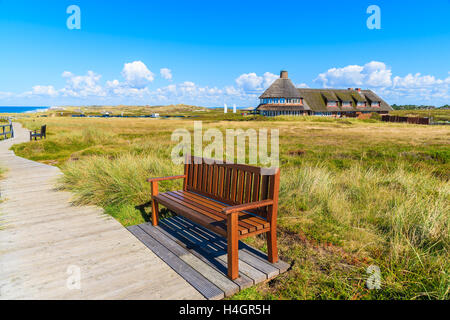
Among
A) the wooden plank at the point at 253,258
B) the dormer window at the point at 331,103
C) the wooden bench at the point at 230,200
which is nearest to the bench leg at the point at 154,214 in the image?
the wooden bench at the point at 230,200

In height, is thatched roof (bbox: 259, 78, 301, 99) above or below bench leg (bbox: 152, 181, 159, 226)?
above

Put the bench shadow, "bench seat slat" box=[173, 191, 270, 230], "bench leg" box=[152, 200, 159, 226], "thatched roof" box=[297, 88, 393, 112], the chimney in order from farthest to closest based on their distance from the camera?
the chimney < "thatched roof" box=[297, 88, 393, 112] < the bench shadow < "bench leg" box=[152, 200, 159, 226] < "bench seat slat" box=[173, 191, 270, 230]

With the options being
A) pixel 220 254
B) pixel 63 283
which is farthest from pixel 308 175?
pixel 63 283

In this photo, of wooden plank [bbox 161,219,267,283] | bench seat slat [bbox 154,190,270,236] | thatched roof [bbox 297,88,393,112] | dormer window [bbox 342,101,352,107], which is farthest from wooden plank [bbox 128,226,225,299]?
dormer window [bbox 342,101,352,107]

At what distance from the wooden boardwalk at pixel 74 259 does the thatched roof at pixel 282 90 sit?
5272 centimetres

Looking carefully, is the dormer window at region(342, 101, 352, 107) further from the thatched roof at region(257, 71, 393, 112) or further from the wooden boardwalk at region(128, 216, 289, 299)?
the wooden boardwalk at region(128, 216, 289, 299)

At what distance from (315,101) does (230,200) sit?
58.1m

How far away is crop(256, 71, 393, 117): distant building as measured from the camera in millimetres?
54750

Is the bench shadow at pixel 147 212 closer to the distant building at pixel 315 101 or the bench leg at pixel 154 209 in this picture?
the bench leg at pixel 154 209

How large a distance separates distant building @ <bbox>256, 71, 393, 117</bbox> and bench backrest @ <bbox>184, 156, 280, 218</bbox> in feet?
168

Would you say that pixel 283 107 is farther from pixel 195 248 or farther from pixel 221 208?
pixel 195 248

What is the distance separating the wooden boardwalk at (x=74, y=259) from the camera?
280cm
